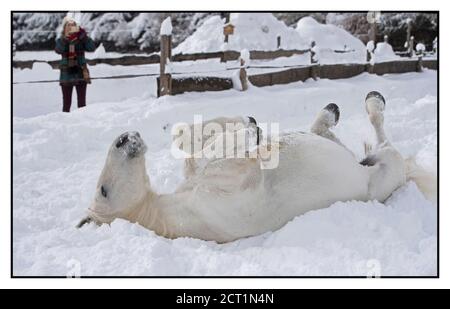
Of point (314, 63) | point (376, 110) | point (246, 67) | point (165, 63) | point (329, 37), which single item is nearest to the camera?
point (376, 110)

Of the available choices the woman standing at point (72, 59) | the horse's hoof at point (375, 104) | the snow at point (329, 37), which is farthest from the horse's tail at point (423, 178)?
the snow at point (329, 37)

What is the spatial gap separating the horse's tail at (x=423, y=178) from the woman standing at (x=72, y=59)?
4.23 meters

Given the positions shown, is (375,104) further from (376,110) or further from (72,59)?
(72,59)

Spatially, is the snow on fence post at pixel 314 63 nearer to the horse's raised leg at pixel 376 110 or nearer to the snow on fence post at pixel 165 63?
the snow on fence post at pixel 165 63

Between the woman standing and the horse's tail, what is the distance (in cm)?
423

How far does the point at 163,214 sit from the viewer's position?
108 inches

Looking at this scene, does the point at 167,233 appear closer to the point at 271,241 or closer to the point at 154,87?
the point at 271,241

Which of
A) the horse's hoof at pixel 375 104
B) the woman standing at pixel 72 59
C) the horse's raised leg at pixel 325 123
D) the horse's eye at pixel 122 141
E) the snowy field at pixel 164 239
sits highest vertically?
Answer: the woman standing at pixel 72 59

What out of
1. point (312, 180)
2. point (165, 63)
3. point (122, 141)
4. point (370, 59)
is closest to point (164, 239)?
point (122, 141)

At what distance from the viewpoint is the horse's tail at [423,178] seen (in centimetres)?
305

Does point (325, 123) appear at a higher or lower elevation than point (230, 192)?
higher

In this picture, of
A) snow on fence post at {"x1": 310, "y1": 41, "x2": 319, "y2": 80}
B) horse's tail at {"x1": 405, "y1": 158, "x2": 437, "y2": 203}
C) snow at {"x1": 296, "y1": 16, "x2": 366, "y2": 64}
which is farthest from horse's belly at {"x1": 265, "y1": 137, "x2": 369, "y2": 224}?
snow at {"x1": 296, "y1": 16, "x2": 366, "y2": 64}

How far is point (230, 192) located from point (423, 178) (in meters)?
1.27
